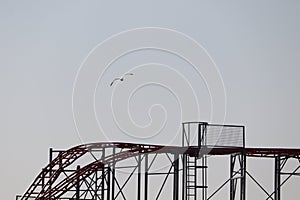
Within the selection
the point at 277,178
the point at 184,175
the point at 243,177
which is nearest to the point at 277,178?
the point at 277,178

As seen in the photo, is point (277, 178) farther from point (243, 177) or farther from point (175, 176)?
point (175, 176)

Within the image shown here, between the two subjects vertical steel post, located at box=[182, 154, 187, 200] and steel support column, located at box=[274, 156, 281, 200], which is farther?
steel support column, located at box=[274, 156, 281, 200]

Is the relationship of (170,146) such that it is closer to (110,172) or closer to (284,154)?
(110,172)

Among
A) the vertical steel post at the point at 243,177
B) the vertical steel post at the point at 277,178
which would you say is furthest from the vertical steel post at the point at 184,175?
the vertical steel post at the point at 277,178

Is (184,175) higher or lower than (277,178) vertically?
higher

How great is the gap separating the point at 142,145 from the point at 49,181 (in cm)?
448

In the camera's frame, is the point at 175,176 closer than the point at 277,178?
Yes

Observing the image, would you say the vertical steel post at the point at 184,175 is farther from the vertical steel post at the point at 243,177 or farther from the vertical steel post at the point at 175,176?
the vertical steel post at the point at 243,177

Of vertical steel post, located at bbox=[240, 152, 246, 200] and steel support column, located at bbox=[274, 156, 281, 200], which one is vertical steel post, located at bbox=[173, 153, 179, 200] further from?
steel support column, located at bbox=[274, 156, 281, 200]

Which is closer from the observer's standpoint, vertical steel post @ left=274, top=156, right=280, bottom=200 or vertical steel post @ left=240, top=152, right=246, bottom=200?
vertical steel post @ left=240, top=152, right=246, bottom=200

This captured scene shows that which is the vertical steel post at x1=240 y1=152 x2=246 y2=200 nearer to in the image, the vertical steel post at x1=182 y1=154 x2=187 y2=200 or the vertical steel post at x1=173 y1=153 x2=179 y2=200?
the vertical steel post at x1=182 y1=154 x2=187 y2=200

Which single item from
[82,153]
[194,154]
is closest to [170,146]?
[194,154]

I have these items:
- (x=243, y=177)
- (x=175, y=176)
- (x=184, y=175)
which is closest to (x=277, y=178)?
(x=243, y=177)

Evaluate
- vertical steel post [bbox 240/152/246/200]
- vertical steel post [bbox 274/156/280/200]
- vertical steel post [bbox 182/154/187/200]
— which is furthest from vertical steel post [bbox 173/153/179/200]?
vertical steel post [bbox 274/156/280/200]
